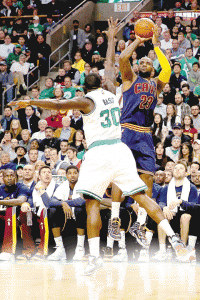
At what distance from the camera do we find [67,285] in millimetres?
5242

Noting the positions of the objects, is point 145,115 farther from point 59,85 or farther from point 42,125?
point 59,85

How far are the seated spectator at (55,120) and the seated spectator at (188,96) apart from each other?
9.50 feet

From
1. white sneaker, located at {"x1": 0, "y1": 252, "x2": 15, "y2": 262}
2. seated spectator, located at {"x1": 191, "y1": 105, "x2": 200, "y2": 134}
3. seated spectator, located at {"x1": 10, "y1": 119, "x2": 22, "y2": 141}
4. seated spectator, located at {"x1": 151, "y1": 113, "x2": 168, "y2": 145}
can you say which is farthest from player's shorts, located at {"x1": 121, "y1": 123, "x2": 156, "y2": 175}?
seated spectator, located at {"x1": 10, "y1": 119, "x2": 22, "y2": 141}

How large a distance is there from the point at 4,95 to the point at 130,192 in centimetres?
942

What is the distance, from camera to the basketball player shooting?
18.7 feet

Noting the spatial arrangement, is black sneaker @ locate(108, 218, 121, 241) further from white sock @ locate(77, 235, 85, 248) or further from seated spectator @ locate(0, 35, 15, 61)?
seated spectator @ locate(0, 35, 15, 61)

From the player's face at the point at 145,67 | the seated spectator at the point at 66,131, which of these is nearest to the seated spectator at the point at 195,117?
the seated spectator at the point at 66,131

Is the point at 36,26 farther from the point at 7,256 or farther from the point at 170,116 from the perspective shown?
the point at 7,256

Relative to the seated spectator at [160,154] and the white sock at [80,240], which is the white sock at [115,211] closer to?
the white sock at [80,240]

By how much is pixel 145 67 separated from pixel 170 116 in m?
4.64

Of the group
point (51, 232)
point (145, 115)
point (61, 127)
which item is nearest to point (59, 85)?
point (61, 127)

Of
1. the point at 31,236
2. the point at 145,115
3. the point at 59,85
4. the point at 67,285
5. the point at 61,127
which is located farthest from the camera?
the point at 59,85

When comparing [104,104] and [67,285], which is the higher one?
[104,104]

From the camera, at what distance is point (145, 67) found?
6.54m
